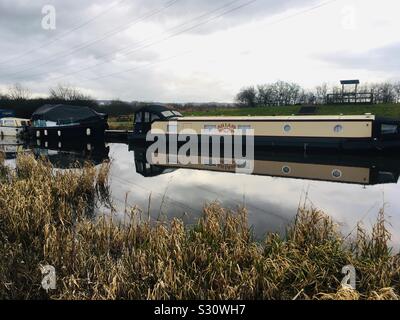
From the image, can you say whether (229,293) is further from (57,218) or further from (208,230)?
(57,218)

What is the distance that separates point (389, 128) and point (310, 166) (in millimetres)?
6017

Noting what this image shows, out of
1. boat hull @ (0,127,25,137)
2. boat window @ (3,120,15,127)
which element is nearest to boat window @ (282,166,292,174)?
boat hull @ (0,127,25,137)

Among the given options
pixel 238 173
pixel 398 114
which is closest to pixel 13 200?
pixel 238 173

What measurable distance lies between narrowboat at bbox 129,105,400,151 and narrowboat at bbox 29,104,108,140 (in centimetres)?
894

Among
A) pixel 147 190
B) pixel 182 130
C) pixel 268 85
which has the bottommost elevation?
pixel 147 190

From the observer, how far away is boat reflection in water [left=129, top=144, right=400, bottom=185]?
16516 mm

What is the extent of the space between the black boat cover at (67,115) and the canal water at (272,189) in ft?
55.4

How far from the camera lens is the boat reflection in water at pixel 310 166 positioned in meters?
16.5

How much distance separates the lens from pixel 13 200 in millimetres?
8508

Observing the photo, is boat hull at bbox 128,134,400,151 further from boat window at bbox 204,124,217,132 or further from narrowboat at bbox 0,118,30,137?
narrowboat at bbox 0,118,30,137

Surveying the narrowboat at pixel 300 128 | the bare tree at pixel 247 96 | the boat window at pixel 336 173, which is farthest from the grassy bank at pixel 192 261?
the bare tree at pixel 247 96

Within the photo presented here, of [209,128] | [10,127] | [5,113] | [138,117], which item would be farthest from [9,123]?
[209,128]

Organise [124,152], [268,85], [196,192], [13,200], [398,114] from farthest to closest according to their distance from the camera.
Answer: [268,85]
[398,114]
[124,152]
[196,192]
[13,200]

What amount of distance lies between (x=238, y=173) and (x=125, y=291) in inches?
493
